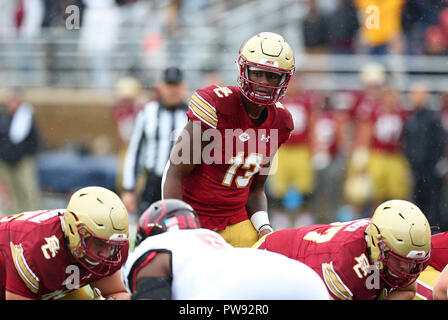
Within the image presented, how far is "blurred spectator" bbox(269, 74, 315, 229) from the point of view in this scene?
400 inches

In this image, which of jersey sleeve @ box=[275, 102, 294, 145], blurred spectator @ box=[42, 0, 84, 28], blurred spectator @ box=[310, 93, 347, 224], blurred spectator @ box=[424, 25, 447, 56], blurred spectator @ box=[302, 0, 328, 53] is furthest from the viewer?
blurred spectator @ box=[42, 0, 84, 28]

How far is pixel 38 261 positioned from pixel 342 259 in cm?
151

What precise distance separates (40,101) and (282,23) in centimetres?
389

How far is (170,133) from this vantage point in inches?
285

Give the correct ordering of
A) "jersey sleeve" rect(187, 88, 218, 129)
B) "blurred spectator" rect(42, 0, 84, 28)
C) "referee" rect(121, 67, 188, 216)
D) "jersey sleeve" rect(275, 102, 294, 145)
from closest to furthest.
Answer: "jersey sleeve" rect(187, 88, 218, 129), "jersey sleeve" rect(275, 102, 294, 145), "referee" rect(121, 67, 188, 216), "blurred spectator" rect(42, 0, 84, 28)

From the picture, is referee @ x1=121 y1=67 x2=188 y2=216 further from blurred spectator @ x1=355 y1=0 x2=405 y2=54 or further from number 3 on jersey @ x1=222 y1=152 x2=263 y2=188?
blurred spectator @ x1=355 y1=0 x2=405 y2=54

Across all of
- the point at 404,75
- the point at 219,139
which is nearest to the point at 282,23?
the point at 404,75

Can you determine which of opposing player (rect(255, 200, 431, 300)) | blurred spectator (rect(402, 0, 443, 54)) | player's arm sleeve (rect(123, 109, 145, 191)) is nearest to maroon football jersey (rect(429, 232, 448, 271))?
opposing player (rect(255, 200, 431, 300))

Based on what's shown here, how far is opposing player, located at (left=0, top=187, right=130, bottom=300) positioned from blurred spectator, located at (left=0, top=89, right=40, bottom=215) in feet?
21.2

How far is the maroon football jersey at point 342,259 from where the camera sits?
4160mm

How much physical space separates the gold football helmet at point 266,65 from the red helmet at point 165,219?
111cm

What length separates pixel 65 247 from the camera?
4203 millimetres

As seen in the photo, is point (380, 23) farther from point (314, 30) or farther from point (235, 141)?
point (235, 141)

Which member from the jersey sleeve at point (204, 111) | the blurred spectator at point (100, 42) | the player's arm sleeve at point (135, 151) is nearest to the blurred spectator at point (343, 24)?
the blurred spectator at point (100, 42)
